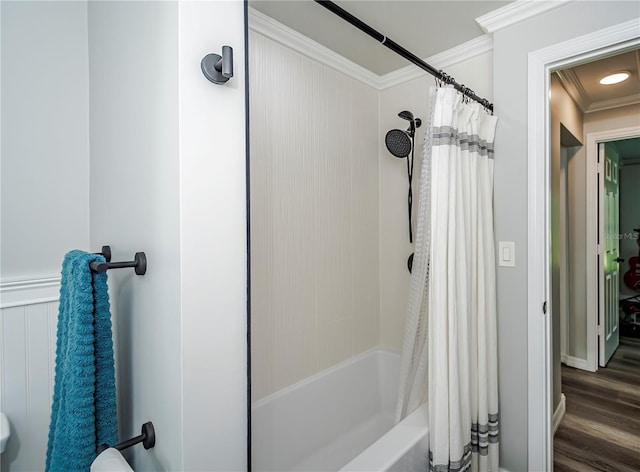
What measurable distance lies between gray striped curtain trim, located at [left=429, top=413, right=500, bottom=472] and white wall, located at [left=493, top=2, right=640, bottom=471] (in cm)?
10

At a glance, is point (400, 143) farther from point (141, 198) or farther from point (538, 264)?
point (141, 198)

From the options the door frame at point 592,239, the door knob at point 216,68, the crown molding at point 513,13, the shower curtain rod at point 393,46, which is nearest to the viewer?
the door knob at point 216,68

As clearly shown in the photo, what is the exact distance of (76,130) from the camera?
4.42 feet

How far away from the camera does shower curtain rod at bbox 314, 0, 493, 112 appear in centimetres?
111

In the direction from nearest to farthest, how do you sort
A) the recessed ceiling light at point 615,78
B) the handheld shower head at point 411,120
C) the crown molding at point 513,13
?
1. the crown molding at point 513,13
2. the handheld shower head at point 411,120
3. the recessed ceiling light at point 615,78

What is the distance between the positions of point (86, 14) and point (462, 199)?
1765 mm

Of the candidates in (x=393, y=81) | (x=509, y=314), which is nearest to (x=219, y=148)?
(x=509, y=314)

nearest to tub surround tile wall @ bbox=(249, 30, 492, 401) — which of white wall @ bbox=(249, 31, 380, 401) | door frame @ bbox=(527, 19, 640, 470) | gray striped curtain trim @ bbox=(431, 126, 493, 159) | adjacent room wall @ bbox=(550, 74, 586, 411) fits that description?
white wall @ bbox=(249, 31, 380, 401)

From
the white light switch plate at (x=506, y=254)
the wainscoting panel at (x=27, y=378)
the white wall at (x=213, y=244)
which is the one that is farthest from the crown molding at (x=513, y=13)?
the wainscoting panel at (x=27, y=378)

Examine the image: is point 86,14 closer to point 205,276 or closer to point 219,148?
point 219,148

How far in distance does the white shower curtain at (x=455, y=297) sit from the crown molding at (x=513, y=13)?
0.45 metres

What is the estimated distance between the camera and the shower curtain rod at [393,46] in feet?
3.66

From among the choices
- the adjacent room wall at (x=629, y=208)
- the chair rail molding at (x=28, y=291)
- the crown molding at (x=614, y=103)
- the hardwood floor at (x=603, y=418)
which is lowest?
the hardwood floor at (x=603, y=418)

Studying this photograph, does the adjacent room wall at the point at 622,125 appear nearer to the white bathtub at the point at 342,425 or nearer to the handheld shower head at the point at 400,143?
the handheld shower head at the point at 400,143
